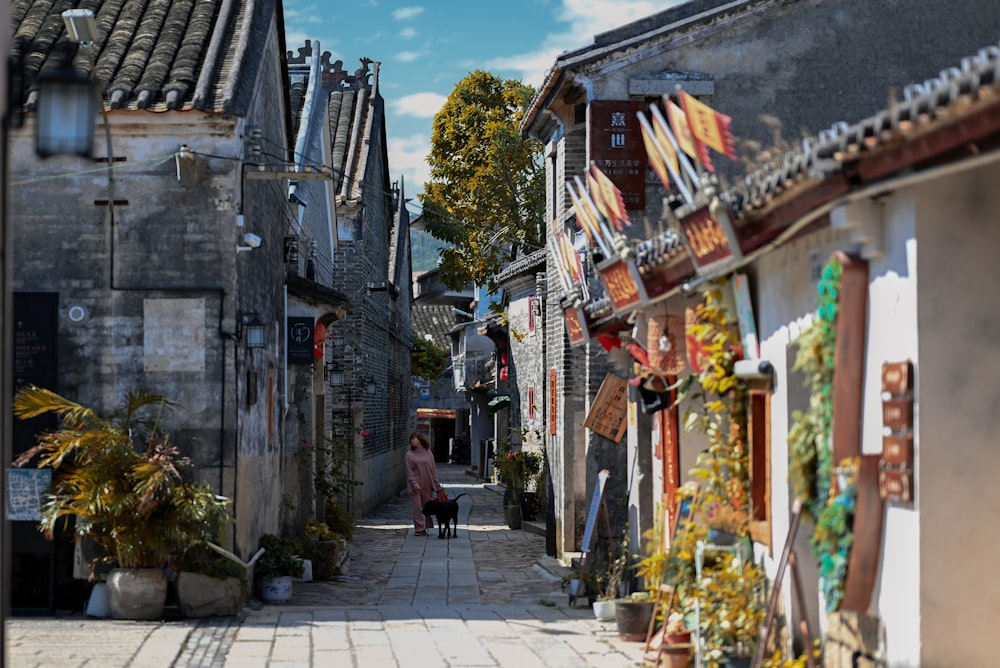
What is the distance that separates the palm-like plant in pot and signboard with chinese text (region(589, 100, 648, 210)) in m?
6.52

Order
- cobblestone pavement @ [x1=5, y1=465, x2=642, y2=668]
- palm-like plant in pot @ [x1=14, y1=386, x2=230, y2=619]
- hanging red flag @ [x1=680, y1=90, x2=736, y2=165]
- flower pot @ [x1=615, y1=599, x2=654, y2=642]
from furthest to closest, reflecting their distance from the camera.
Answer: palm-like plant in pot @ [x1=14, y1=386, x2=230, y2=619]
flower pot @ [x1=615, y1=599, x2=654, y2=642]
cobblestone pavement @ [x1=5, y1=465, x2=642, y2=668]
hanging red flag @ [x1=680, y1=90, x2=736, y2=165]

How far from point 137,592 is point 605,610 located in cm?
447

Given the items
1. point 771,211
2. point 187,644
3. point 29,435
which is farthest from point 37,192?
point 771,211

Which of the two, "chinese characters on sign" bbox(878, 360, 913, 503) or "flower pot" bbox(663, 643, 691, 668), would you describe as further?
"flower pot" bbox(663, 643, 691, 668)

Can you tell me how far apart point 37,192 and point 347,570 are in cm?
674

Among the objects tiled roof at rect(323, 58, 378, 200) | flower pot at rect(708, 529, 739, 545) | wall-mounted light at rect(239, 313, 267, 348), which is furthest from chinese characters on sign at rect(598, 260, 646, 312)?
tiled roof at rect(323, 58, 378, 200)

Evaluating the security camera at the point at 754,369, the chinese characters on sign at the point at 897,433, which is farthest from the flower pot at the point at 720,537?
the chinese characters on sign at the point at 897,433

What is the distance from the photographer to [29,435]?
1363 cm

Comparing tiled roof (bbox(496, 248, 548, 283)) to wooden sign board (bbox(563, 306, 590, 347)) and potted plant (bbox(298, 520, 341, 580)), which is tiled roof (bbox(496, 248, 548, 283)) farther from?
wooden sign board (bbox(563, 306, 590, 347))

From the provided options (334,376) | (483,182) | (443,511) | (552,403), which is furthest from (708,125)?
(483,182)

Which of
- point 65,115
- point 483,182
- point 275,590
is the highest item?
point 483,182

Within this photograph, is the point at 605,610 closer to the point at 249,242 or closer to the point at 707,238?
the point at 707,238

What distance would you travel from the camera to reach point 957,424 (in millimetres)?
6531

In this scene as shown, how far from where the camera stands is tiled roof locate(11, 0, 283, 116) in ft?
46.1
